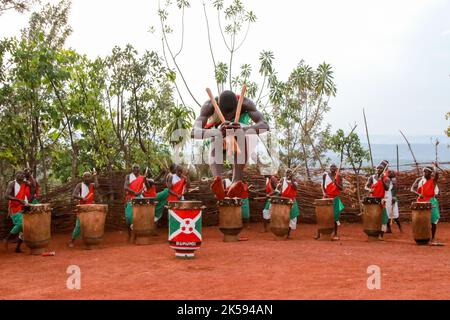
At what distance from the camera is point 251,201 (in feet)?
43.4

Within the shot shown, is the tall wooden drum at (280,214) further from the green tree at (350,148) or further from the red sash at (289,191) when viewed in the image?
the green tree at (350,148)

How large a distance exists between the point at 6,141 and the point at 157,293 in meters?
8.33

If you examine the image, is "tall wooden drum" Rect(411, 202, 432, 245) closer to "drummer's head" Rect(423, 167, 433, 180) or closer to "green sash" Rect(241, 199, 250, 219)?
"drummer's head" Rect(423, 167, 433, 180)

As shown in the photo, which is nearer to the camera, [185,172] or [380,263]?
[380,263]

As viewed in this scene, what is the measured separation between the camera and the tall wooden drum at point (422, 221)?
31.0 ft

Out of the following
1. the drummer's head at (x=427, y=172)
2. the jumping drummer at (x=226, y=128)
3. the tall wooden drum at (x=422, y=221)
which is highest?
the jumping drummer at (x=226, y=128)

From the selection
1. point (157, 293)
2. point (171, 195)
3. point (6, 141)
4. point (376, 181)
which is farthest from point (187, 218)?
point (6, 141)

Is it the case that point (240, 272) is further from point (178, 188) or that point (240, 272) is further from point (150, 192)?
point (150, 192)

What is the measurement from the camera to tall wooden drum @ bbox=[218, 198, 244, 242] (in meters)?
9.30

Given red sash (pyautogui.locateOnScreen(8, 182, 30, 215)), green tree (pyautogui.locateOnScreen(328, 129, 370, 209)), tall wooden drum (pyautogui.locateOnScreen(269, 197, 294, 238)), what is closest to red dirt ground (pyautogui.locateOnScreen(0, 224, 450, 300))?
tall wooden drum (pyautogui.locateOnScreen(269, 197, 294, 238))

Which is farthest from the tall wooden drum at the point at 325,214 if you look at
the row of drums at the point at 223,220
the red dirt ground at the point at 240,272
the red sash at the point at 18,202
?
the red sash at the point at 18,202

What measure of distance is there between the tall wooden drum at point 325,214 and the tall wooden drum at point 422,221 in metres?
1.51

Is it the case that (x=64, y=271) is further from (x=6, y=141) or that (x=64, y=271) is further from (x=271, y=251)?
(x=6, y=141)

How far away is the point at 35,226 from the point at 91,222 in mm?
945
